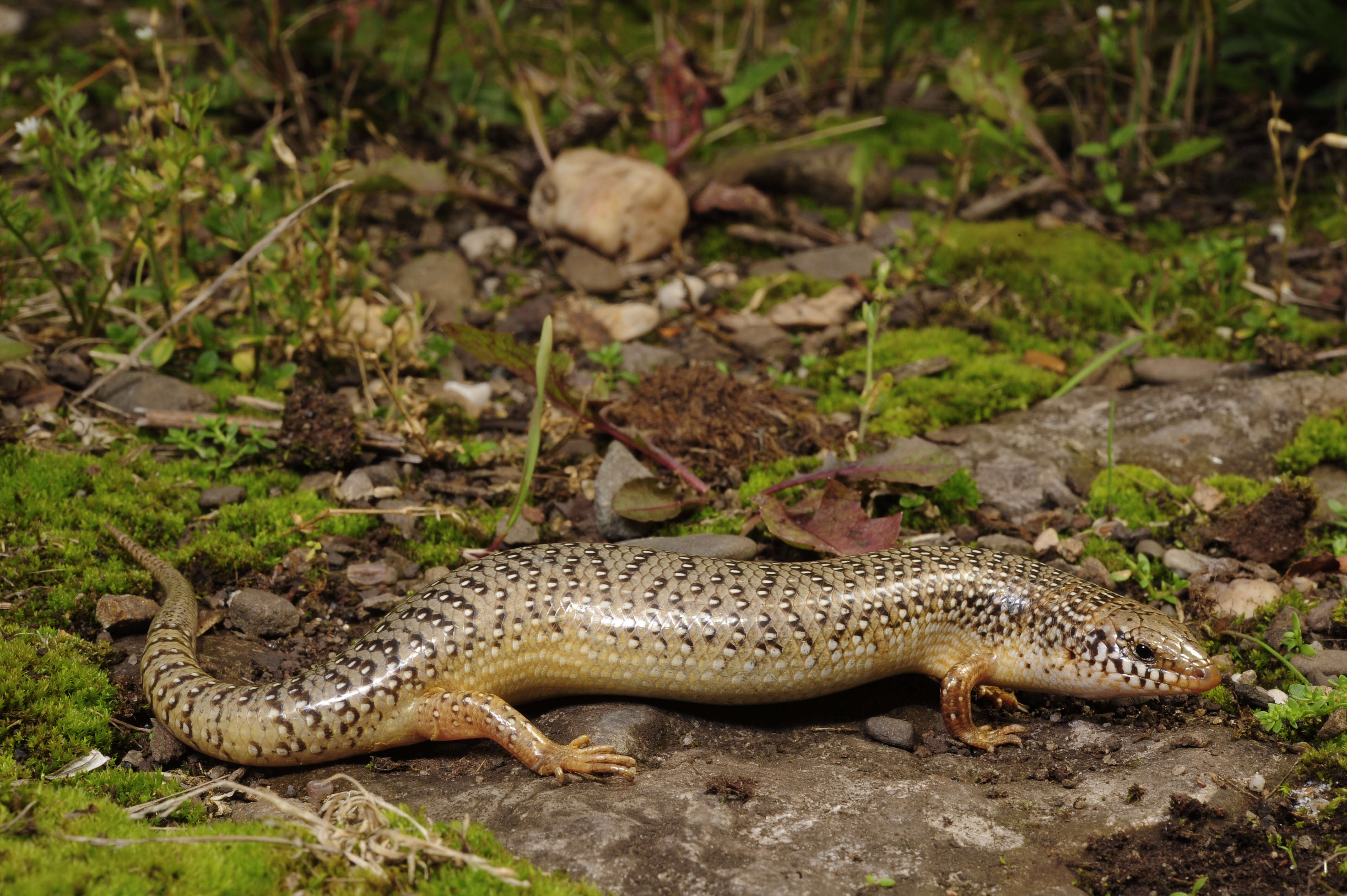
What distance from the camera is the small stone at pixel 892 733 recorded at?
510cm

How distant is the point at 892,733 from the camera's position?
16.8ft

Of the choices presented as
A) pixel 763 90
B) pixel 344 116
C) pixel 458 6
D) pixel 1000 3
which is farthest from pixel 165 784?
pixel 1000 3

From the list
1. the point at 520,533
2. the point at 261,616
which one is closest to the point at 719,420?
the point at 520,533

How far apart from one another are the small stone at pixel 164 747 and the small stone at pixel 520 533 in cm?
209

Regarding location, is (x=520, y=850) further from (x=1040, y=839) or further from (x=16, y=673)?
(x=16, y=673)

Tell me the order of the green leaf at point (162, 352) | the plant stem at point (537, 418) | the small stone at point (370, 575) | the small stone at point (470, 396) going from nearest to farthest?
the plant stem at point (537, 418)
the small stone at point (370, 575)
the green leaf at point (162, 352)
the small stone at point (470, 396)

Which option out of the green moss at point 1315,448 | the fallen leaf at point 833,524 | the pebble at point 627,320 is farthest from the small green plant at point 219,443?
the green moss at point 1315,448

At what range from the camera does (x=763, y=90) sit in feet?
37.4

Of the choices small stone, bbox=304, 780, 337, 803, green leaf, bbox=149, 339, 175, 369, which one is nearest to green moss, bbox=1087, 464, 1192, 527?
small stone, bbox=304, 780, 337, 803

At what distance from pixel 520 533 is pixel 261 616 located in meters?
1.57

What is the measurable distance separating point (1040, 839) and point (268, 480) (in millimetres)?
4926

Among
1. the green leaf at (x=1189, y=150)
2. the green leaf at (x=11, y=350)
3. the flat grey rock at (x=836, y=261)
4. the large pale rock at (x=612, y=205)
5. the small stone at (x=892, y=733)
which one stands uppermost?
the green leaf at (x=1189, y=150)

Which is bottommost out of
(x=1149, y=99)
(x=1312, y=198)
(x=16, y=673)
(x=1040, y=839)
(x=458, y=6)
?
(x=1040, y=839)

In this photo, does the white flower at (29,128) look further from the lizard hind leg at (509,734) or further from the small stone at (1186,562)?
the small stone at (1186,562)
